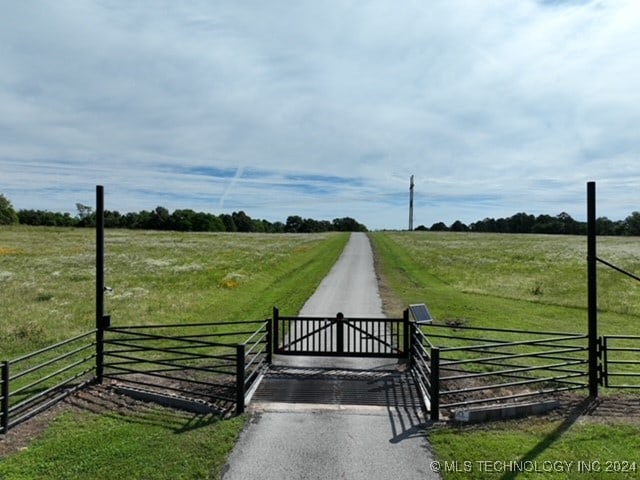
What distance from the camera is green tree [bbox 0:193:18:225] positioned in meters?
114

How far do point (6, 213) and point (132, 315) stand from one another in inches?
4990

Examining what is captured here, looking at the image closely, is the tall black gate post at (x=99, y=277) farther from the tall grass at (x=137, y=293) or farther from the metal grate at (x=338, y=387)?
the tall grass at (x=137, y=293)

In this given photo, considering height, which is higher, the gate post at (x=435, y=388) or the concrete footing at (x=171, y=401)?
the gate post at (x=435, y=388)

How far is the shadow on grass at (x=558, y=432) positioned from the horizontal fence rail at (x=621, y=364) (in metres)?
0.94

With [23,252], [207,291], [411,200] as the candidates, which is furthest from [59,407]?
[411,200]

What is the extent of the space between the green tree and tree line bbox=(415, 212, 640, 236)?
139m

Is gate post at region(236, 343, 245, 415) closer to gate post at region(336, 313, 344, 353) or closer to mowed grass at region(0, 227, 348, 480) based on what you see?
mowed grass at region(0, 227, 348, 480)

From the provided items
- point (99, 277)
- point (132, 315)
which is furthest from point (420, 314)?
point (132, 315)

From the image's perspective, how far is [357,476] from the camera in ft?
20.4

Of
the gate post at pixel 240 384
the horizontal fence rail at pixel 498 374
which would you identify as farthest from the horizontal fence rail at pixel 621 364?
the gate post at pixel 240 384

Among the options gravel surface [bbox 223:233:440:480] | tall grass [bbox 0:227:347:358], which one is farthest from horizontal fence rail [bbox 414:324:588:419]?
tall grass [bbox 0:227:347:358]

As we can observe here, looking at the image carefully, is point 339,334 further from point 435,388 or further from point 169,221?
point 169,221

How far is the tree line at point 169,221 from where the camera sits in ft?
448

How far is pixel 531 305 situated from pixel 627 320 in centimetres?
426
